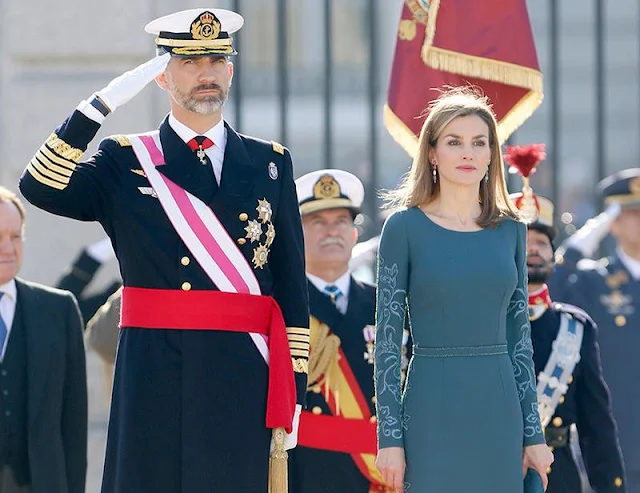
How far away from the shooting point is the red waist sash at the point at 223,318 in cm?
443

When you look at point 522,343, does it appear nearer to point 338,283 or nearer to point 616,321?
point 338,283

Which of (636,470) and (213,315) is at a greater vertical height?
(213,315)

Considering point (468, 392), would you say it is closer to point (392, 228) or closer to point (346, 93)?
point (392, 228)

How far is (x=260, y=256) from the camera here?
4.51 meters

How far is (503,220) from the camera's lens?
4477 mm

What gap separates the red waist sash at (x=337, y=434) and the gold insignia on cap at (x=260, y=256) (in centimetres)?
112

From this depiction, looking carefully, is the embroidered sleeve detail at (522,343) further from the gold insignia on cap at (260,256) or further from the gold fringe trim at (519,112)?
the gold fringe trim at (519,112)

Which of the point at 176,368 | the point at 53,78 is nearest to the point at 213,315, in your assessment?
the point at 176,368

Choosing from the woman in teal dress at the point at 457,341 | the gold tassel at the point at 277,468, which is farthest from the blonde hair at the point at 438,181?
the gold tassel at the point at 277,468

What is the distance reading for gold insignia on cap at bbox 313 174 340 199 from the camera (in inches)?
232

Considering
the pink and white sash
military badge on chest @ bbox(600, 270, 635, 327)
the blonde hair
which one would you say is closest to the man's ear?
the pink and white sash

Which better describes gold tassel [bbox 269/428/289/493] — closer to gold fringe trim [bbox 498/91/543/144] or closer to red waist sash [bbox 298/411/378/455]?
red waist sash [bbox 298/411/378/455]

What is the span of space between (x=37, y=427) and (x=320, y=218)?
118 cm

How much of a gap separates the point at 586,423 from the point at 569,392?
0.11 m
